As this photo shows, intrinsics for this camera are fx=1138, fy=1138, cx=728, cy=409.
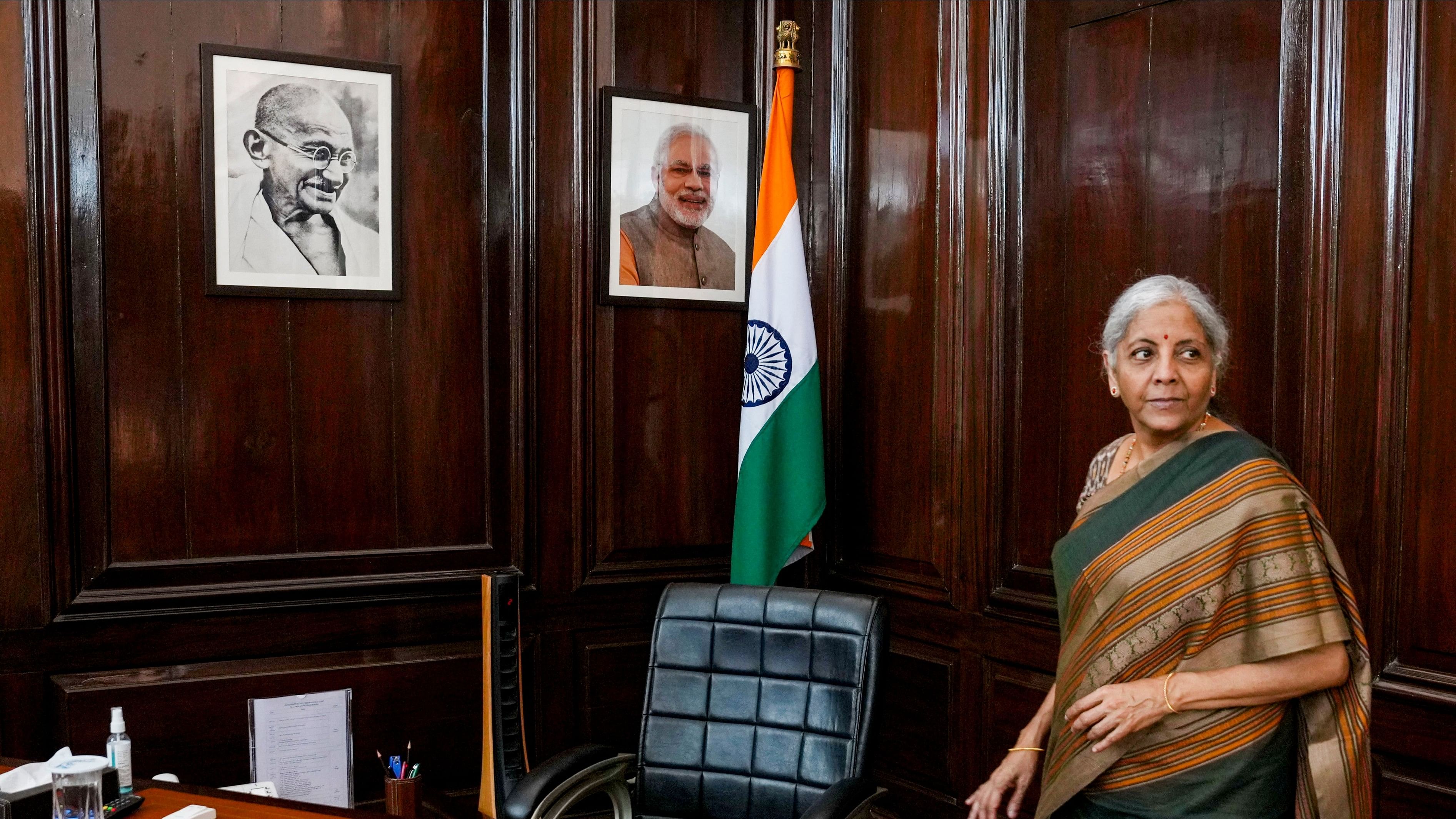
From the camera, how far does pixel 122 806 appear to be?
5.87 ft

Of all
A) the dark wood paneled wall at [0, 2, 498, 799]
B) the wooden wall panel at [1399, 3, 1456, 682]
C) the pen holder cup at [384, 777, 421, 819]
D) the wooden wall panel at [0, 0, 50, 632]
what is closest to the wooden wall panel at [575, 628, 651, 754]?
the dark wood paneled wall at [0, 2, 498, 799]

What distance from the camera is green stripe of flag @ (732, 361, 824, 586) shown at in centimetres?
336

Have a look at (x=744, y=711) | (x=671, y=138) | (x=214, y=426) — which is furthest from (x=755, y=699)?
(x=671, y=138)

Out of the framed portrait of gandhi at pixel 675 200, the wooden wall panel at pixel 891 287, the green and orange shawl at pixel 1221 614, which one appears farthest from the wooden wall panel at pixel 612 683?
the green and orange shawl at pixel 1221 614

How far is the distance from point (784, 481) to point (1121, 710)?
5.63 ft

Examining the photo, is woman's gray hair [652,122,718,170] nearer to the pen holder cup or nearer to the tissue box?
the pen holder cup

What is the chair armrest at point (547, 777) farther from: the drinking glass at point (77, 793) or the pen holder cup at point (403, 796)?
the pen holder cup at point (403, 796)

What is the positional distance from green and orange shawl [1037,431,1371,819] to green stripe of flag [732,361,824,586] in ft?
4.97

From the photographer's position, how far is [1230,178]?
103 inches

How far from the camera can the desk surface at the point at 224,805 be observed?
178 centimetres

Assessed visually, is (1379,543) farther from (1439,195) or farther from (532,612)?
(532,612)

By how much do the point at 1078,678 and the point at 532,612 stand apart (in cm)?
185

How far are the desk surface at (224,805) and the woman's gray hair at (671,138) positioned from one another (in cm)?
217

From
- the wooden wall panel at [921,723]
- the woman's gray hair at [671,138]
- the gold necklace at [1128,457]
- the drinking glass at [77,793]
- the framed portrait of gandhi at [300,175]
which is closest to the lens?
the drinking glass at [77,793]
